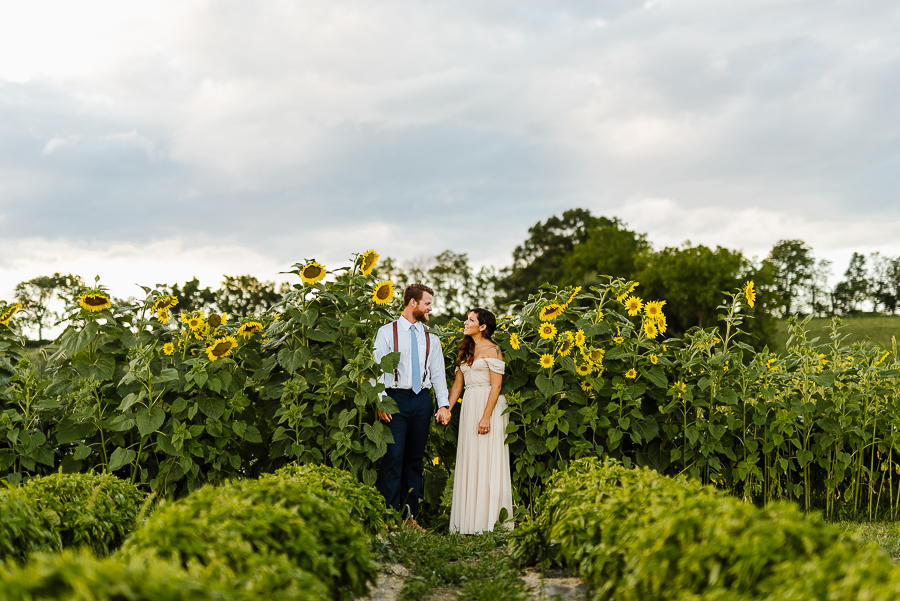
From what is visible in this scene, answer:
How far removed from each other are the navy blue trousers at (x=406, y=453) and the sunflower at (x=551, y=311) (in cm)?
110

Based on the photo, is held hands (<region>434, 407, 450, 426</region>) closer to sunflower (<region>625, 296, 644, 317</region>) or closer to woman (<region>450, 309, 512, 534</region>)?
woman (<region>450, 309, 512, 534</region>)

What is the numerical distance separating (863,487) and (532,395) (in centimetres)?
313

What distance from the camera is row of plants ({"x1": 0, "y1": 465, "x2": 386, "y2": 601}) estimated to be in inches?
61.2

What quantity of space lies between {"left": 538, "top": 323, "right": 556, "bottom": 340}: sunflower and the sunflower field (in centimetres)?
3

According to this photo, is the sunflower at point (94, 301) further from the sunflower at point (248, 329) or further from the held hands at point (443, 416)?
the held hands at point (443, 416)

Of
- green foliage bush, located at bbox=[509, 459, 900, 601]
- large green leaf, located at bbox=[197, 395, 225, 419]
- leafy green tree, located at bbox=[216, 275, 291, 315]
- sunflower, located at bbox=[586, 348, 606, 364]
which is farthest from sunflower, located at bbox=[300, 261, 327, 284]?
leafy green tree, located at bbox=[216, 275, 291, 315]

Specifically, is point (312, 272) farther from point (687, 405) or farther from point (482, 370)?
point (687, 405)

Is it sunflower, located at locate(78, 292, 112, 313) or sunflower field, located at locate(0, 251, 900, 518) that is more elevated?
sunflower, located at locate(78, 292, 112, 313)

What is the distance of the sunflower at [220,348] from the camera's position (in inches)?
195

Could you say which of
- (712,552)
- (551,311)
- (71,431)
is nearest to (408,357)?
(551,311)

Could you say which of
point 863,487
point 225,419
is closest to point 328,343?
point 225,419

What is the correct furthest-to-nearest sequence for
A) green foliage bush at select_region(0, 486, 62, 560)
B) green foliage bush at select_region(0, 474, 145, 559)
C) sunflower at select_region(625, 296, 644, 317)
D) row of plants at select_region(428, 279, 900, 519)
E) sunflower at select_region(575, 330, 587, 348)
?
1. sunflower at select_region(625, 296, 644, 317)
2. row of plants at select_region(428, 279, 900, 519)
3. sunflower at select_region(575, 330, 587, 348)
4. green foliage bush at select_region(0, 474, 145, 559)
5. green foliage bush at select_region(0, 486, 62, 560)

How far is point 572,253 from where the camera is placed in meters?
37.1

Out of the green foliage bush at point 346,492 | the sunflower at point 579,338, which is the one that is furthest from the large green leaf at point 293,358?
the sunflower at point 579,338
